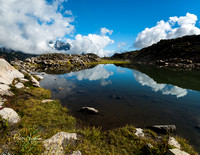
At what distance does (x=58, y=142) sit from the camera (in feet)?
19.1

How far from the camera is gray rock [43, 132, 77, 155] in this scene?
5.02 meters

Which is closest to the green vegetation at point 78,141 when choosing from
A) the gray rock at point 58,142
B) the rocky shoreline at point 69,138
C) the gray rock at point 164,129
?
the rocky shoreline at point 69,138

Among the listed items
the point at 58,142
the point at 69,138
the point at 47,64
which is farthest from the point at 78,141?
the point at 47,64

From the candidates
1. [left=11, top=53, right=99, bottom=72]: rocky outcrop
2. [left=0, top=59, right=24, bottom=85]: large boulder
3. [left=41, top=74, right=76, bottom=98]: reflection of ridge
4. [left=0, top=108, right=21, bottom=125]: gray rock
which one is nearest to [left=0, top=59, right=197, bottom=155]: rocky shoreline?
[left=0, top=108, right=21, bottom=125]: gray rock

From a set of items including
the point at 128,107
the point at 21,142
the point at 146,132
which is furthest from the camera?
the point at 128,107

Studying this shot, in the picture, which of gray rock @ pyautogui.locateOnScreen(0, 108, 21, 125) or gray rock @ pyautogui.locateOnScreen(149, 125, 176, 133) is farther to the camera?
gray rock @ pyautogui.locateOnScreen(149, 125, 176, 133)

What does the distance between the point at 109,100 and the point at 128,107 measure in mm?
3601

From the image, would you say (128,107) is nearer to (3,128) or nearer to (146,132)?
(146,132)

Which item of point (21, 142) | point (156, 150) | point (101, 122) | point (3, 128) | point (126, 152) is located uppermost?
point (21, 142)

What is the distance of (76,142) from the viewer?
6180 mm

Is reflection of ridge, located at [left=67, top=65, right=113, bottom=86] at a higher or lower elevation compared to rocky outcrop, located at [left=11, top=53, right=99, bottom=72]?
lower

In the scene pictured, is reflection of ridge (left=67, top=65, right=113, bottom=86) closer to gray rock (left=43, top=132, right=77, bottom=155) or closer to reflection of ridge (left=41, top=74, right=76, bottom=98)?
reflection of ridge (left=41, top=74, right=76, bottom=98)

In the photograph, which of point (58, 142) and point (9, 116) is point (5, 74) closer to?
point (9, 116)

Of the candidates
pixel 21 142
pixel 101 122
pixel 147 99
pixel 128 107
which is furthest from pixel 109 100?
pixel 21 142
